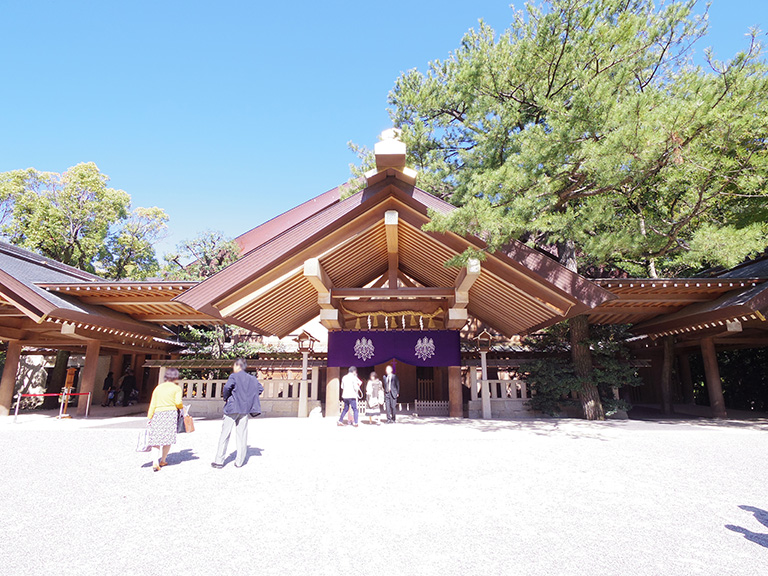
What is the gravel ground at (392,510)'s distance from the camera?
7.42 feet

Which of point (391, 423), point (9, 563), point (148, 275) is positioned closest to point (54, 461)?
point (9, 563)

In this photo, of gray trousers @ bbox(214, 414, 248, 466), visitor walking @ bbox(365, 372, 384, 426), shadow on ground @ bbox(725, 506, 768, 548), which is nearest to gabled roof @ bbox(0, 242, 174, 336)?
gray trousers @ bbox(214, 414, 248, 466)

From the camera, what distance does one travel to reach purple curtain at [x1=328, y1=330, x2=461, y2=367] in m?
9.45

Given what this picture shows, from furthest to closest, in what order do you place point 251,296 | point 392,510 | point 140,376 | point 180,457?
point 140,376 → point 251,296 → point 180,457 → point 392,510

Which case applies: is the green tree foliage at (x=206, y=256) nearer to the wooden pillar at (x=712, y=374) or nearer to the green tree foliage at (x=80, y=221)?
the green tree foliage at (x=80, y=221)

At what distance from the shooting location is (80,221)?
16016 millimetres

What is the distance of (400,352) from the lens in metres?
9.48

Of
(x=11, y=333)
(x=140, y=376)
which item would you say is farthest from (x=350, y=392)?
(x=140, y=376)

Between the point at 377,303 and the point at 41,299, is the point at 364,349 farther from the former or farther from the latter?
the point at 41,299

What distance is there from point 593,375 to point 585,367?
256 mm

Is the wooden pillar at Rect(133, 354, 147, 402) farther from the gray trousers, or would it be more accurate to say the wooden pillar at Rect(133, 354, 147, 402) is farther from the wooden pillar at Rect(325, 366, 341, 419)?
the gray trousers

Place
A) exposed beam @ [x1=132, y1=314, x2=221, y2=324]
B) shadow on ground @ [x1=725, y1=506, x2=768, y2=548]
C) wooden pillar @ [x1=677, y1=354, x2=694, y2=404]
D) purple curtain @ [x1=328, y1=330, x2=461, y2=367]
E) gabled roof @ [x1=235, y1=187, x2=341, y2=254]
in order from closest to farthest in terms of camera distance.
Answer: shadow on ground @ [x1=725, y1=506, x2=768, y2=548]
purple curtain @ [x1=328, y1=330, x2=461, y2=367]
exposed beam @ [x1=132, y1=314, x2=221, y2=324]
wooden pillar @ [x1=677, y1=354, x2=694, y2=404]
gabled roof @ [x1=235, y1=187, x2=341, y2=254]

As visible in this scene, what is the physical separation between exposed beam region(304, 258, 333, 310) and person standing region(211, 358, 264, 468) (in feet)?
9.85

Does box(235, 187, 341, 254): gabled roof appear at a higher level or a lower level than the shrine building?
higher
